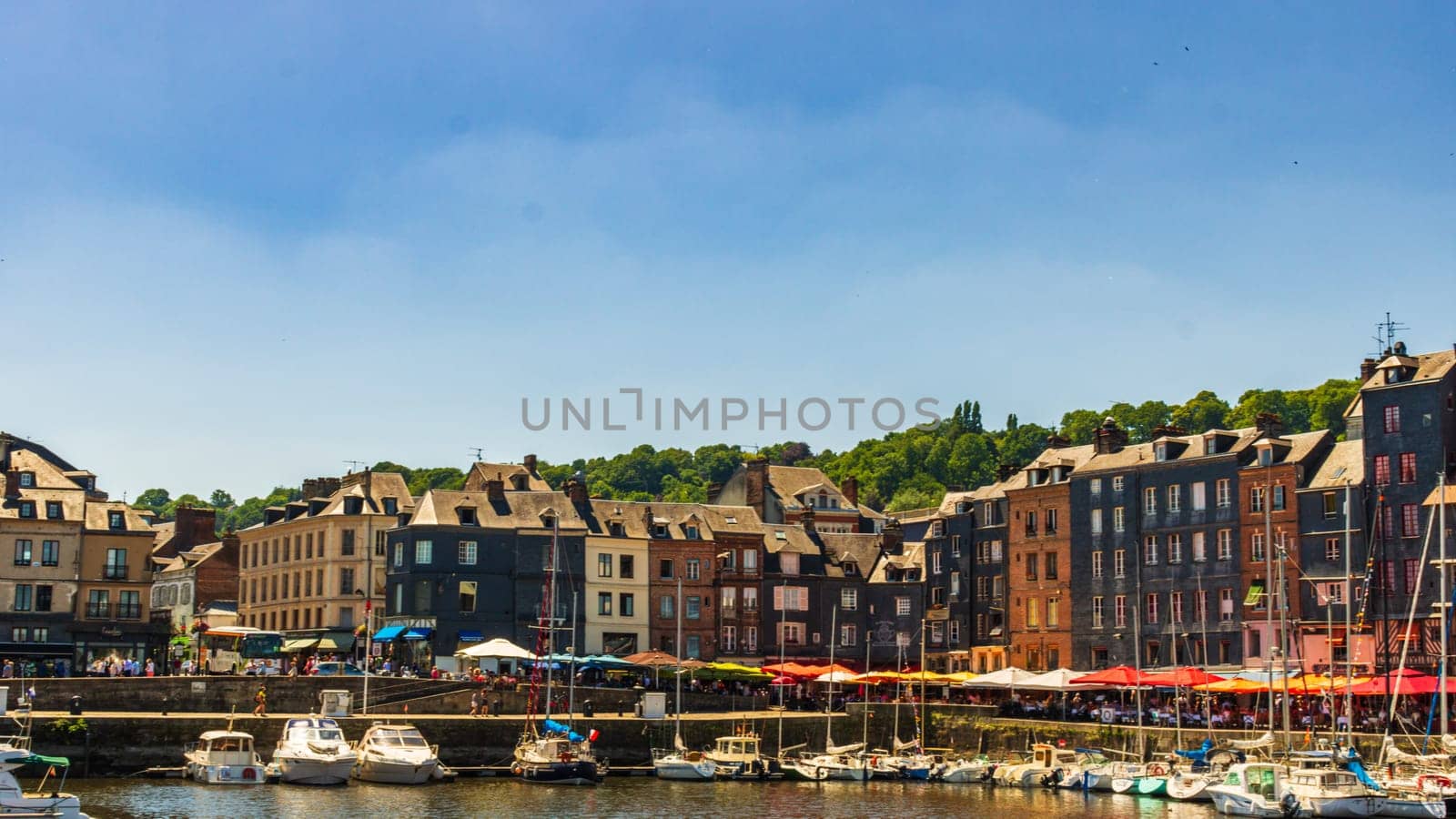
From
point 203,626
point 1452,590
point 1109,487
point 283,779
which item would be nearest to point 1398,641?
point 1452,590

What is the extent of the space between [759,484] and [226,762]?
56.9 m

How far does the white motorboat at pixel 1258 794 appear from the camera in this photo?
2210 inches

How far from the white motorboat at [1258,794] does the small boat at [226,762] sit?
34.0m

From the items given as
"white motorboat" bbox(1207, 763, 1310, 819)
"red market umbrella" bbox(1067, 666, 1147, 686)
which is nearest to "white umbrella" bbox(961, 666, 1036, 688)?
"red market umbrella" bbox(1067, 666, 1147, 686)

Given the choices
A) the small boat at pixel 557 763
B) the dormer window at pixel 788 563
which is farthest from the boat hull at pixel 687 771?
the dormer window at pixel 788 563

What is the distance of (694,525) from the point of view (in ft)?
329

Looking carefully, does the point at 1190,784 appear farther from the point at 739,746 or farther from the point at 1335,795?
the point at 739,746

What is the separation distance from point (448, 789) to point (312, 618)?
1611 inches

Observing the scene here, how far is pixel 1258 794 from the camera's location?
5722 centimetres

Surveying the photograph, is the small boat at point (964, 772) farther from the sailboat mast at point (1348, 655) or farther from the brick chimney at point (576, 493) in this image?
the brick chimney at point (576, 493)

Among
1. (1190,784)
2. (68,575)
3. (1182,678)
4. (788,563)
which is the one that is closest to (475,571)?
(788,563)

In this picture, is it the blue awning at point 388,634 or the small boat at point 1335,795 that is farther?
the blue awning at point 388,634

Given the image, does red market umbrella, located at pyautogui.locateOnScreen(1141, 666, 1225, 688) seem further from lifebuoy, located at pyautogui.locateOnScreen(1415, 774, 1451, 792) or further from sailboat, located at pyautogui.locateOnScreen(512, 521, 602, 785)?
sailboat, located at pyautogui.locateOnScreen(512, 521, 602, 785)

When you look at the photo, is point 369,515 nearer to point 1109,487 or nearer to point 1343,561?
point 1109,487
